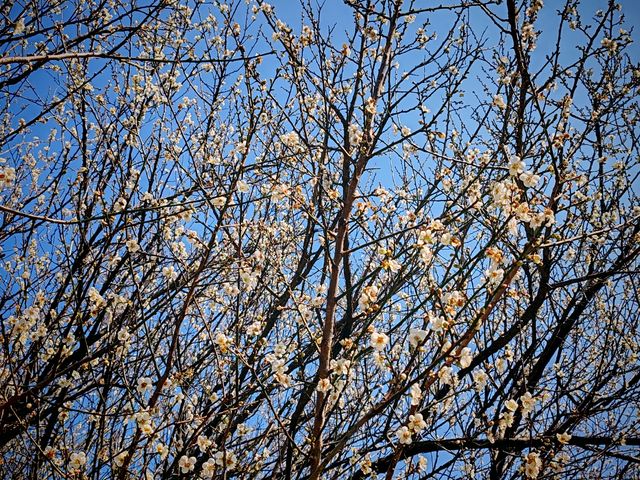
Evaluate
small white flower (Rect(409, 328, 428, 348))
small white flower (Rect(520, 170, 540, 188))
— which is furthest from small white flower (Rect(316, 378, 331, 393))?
small white flower (Rect(520, 170, 540, 188))

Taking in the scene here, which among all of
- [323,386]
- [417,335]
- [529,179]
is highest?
[529,179]

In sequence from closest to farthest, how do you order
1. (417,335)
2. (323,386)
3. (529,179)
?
(417,335), (323,386), (529,179)

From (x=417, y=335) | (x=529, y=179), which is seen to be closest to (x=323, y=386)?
(x=417, y=335)

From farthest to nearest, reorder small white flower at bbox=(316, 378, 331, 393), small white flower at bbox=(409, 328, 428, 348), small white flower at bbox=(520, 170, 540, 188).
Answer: small white flower at bbox=(520, 170, 540, 188)
small white flower at bbox=(316, 378, 331, 393)
small white flower at bbox=(409, 328, 428, 348)

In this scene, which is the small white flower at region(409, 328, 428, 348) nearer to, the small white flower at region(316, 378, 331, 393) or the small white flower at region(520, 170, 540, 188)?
the small white flower at region(316, 378, 331, 393)

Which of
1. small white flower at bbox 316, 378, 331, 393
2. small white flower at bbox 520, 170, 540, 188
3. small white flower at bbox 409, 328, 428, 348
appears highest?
small white flower at bbox 520, 170, 540, 188

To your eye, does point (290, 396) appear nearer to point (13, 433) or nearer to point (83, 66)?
point (13, 433)

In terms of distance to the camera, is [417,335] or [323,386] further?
[323,386]

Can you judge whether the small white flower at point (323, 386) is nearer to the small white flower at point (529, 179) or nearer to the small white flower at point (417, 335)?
the small white flower at point (417, 335)

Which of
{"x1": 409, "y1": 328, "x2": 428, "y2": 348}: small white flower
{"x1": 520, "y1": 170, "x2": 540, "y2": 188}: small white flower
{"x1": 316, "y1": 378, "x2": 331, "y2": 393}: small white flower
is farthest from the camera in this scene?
{"x1": 520, "y1": 170, "x2": 540, "y2": 188}: small white flower

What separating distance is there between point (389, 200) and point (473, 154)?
91 cm

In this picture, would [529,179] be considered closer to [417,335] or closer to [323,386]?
[417,335]

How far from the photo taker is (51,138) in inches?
198

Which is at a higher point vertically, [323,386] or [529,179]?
[529,179]
